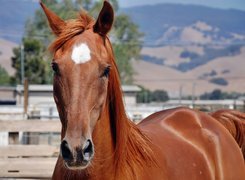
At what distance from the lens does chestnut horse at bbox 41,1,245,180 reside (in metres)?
3.36

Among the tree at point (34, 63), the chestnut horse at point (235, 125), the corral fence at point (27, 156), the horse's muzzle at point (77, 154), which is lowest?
the tree at point (34, 63)

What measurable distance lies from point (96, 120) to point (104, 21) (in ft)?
2.06

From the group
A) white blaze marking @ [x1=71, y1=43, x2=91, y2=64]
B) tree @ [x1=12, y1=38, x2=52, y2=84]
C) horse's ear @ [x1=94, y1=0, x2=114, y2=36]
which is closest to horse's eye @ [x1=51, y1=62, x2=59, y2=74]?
white blaze marking @ [x1=71, y1=43, x2=91, y2=64]

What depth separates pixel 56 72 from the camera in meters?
3.55

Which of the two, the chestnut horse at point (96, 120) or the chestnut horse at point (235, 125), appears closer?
the chestnut horse at point (96, 120)

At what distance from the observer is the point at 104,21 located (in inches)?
147

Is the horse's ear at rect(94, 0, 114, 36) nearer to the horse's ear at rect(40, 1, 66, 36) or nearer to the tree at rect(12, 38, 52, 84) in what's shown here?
the horse's ear at rect(40, 1, 66, 36)

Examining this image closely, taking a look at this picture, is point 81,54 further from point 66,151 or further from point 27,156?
point 27,156

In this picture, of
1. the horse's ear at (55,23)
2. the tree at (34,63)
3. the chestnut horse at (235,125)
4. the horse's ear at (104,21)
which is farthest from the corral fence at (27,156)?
the tree at (34,63)

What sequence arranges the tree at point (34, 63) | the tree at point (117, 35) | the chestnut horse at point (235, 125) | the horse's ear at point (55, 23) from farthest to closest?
the tree at point (117, 35) < the tree at point (34, 63) < the chestnut horse at point (235, 125) < the horse's ear at point (55, 23)

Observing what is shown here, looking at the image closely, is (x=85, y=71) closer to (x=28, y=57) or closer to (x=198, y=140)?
(x=198, y=140)

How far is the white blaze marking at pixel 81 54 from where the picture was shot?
11.5ft

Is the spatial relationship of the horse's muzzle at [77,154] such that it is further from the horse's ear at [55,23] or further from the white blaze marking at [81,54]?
the horse's ear at [55,23]

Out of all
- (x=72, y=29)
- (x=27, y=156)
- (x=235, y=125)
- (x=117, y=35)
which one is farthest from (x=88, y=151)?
(x=117, y=35)
